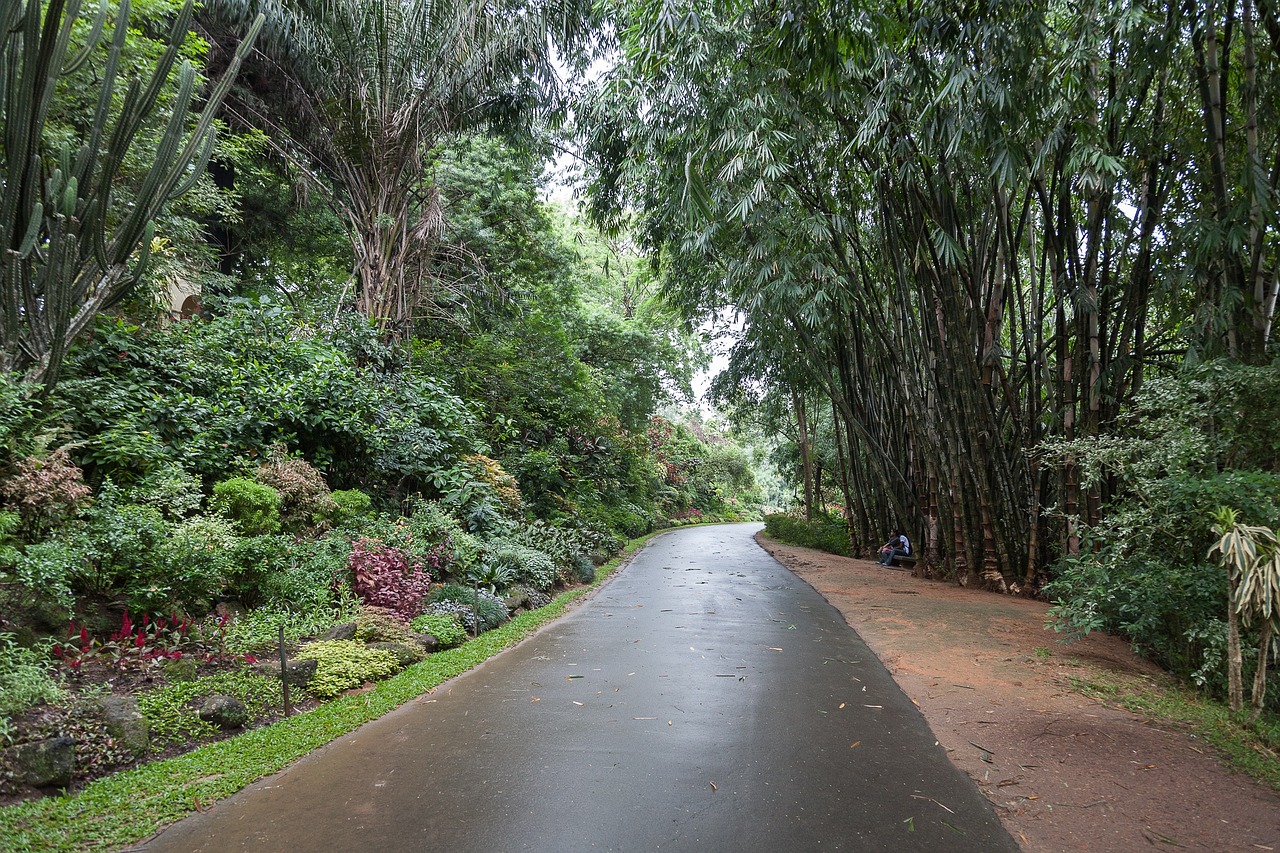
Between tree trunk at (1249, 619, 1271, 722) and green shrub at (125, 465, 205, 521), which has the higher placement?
green shrub at (125, 465, 205, 521)

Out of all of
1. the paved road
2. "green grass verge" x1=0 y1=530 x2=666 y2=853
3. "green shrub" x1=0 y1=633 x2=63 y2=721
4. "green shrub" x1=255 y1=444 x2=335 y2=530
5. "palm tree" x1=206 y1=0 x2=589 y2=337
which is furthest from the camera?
"palm tree" x1=206 y1=0 x2=589 y2=337

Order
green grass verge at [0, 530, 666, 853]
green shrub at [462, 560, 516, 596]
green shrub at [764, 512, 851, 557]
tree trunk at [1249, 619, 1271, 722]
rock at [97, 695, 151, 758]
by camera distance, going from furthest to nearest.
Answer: green shrub at [764, 512, 851, 557]
green shrub at [462, 560, 516, 596]
tree trunk at [1249, 619, 1271, 722]
rock at [97, 695, 151, 758]
green grass verge at [0, 530, 666, 853]

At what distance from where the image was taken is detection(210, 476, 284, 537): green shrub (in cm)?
598

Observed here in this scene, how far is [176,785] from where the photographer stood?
3246 mm

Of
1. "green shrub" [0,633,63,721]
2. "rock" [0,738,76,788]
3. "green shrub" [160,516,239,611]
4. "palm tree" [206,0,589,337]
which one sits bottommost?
"rock" [0,738,76,788]

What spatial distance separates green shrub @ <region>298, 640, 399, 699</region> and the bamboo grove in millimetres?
4519

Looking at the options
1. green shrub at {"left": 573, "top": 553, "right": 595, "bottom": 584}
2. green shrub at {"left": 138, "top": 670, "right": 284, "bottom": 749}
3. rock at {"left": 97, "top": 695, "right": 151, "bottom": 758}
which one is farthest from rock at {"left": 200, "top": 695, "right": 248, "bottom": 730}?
green shrub at {"left": 573, "top": 553, "right": 595, "bottom": 584}

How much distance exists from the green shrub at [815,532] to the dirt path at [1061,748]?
32.0 feet

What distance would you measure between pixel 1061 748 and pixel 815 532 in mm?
14858

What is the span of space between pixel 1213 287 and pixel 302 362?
9.48 meters

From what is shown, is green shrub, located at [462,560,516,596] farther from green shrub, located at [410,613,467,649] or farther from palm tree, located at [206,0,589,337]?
palm tree, located at [206,0,589,337]

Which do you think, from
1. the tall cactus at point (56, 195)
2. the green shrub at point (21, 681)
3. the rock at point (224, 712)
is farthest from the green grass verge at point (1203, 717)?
the tall cactus at point (56, 195)

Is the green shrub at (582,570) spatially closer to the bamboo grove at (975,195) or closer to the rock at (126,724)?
the bamboo grove at (975,195)

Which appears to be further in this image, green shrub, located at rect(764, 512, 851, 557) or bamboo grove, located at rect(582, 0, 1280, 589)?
green shrub, located at rect(764, 512, 851, 557)
